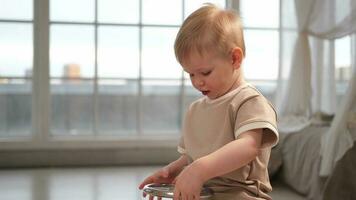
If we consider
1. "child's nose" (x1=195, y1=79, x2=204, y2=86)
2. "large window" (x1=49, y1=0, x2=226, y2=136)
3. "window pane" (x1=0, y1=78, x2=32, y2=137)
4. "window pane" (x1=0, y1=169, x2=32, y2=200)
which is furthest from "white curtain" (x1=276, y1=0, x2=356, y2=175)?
"child's nose" (x1=195, y1=79, x2=204, y2=86)

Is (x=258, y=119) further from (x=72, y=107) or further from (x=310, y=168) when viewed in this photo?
(x=72, y=107)

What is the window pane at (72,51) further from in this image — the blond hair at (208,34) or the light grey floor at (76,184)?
the blond hair at (208,34)

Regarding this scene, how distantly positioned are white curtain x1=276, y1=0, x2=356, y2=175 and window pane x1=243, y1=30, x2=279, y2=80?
288mm

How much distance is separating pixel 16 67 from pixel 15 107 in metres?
0.31

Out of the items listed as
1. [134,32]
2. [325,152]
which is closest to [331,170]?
[325,152]

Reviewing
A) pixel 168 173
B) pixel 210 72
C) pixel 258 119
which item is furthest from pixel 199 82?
pixel 168 173

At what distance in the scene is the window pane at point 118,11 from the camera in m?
3.66

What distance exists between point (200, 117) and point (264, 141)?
145 mm

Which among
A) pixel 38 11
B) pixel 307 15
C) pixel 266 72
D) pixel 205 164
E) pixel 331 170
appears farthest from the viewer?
pixel 266 72

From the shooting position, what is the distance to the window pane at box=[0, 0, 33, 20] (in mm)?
3562

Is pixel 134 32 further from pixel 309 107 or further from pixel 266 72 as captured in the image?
pixel 309 107

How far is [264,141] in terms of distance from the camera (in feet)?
2.81

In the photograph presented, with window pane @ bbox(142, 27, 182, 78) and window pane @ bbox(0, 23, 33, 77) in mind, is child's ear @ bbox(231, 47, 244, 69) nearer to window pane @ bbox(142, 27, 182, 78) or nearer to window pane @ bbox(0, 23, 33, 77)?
window pane @ bbox(142, 27, 182, 78)

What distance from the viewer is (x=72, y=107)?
3668mm
